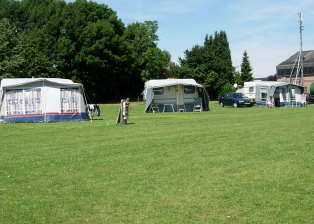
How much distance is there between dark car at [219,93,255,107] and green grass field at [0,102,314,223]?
86.0 feet

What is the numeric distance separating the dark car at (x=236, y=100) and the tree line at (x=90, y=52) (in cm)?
A: 1462

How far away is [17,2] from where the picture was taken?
62.1 m

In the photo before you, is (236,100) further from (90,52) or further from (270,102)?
(90,52)

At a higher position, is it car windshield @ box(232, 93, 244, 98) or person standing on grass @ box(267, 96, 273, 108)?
car windshield @ box(232, 93, 244, 98)

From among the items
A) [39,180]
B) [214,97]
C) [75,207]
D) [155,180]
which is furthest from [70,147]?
[214,97]

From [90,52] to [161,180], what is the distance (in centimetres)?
4645

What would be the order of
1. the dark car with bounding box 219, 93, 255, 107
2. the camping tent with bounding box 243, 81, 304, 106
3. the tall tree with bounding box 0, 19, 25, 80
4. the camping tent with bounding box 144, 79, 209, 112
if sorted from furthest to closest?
the tall tree with bounding box 0, 19, 25, 80, the camping tent with bounding box 243, 81, 304, 106, the dark car with bounding box 219, 93, 255, 107, the camping tent with bounding box 144, 79, 209, 112

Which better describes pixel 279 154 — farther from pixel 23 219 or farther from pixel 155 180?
pixel 23 219

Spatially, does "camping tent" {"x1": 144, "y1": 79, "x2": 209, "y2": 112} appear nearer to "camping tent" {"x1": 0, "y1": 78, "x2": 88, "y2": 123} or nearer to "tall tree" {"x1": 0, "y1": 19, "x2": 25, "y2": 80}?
"camping tent" {"x1": 0, "y1": 78, "x2": 88, "y2": 123}

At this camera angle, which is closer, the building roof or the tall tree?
the tall tree

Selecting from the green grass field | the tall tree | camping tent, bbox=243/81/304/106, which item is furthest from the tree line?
the green grass field

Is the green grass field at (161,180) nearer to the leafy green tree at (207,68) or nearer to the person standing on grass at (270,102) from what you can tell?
the person standing on grass at (270,102)

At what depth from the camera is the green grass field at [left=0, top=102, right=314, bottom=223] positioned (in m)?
5.88

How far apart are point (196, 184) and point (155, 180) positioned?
79 centimetres
